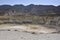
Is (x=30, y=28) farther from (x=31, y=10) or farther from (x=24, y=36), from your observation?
(x=31, y=10)

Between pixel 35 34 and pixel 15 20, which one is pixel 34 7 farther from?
pixel 35 34

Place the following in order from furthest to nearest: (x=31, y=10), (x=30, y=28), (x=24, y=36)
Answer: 1. (x=31, y=10)
2. (x=30, y=28)
3. (x=24, y=36)

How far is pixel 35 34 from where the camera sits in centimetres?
363

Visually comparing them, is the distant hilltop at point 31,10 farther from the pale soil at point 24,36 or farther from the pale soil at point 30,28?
the pale soil at point 24,36

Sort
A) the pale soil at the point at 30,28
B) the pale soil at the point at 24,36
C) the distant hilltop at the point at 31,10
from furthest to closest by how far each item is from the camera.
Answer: the distant hilltop at the point at 31,10 → the pale soil at the point at 30,28 → the pale soil at the point at 24,36

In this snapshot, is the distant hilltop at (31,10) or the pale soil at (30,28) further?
the distant hilltop at (31,10)

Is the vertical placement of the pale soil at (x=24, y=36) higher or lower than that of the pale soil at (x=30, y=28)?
lower

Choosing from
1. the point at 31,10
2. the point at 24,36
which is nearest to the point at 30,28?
the point at 24,36

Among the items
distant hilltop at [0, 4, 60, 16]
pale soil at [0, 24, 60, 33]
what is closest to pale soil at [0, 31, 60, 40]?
pale soil at [0, 24, 60, 33]

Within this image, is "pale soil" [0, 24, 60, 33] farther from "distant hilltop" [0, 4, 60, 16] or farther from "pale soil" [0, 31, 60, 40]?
"distant hilltop" [0, 4, 60, 16]

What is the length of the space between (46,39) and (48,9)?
131 centimetres

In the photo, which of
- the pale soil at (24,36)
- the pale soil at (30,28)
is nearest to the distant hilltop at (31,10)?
the pale soil at (30,28)

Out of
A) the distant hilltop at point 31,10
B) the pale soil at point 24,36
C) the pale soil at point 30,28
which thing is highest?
the distant hilltop at point 31,10

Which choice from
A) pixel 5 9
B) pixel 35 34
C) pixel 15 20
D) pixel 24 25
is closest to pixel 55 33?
pixel 35 34
